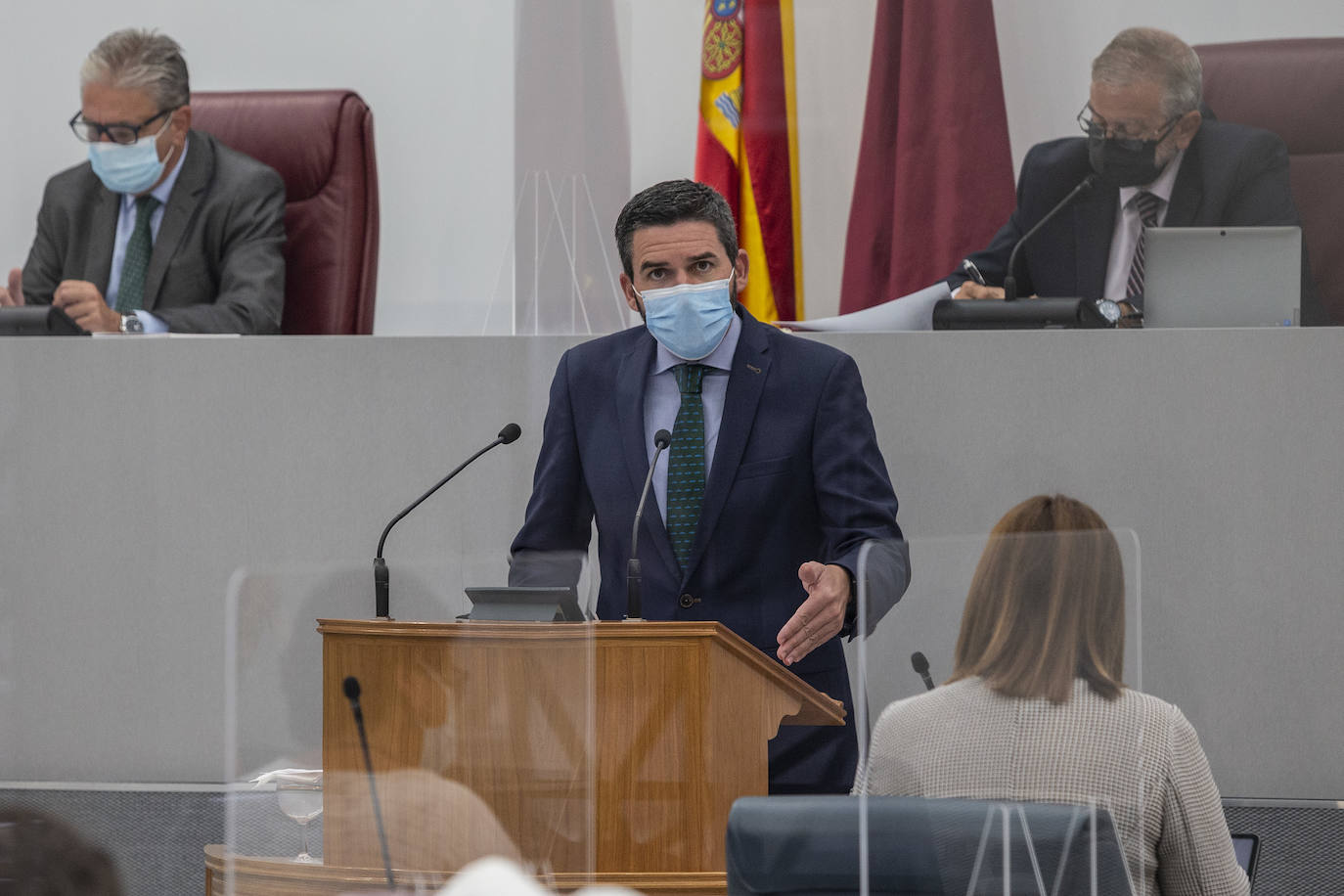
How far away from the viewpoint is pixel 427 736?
5.53 ft

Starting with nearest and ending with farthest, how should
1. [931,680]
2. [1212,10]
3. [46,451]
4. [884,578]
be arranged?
[931,680] → [884,578] → [46,451] → [1212,10]

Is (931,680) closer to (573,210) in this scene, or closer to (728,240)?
(728,240)

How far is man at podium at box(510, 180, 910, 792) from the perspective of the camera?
2.23 meters

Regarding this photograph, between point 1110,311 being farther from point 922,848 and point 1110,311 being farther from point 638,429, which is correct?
point 922,848

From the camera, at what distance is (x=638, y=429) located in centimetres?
228

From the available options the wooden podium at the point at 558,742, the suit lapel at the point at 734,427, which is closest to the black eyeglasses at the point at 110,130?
the suit lapel at the point at 734,427

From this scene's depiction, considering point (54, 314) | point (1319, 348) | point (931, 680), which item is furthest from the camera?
point (1319, 348)

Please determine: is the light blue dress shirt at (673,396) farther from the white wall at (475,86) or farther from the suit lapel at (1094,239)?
the suit lapel at (1094,239)

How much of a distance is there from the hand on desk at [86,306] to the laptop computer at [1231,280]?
84.5 inches

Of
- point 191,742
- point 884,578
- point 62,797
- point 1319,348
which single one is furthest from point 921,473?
point 62,797

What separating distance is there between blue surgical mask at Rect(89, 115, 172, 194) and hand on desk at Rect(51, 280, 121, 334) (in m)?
0.24

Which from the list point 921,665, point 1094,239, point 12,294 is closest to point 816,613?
point 921,665

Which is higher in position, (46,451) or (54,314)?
(54,314)

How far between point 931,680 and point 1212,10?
8.71 ft
